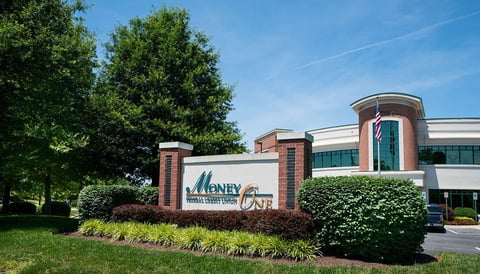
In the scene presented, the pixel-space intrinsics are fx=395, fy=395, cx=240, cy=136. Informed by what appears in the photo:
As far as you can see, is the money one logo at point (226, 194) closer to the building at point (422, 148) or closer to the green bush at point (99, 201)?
the green bush at point (99, 201)

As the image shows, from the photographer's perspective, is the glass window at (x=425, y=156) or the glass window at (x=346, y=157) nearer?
the glass window at (x=425, y=156)

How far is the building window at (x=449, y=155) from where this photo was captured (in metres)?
35.5

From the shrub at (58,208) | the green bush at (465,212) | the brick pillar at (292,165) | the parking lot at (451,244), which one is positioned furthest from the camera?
the green bush at (465,212)

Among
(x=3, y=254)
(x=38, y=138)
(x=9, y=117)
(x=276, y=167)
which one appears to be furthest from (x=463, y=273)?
(x=9, y=117)

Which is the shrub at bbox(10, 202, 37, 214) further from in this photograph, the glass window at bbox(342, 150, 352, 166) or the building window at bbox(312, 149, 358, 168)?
the glass window at bbox(342, 150, 352, 166)

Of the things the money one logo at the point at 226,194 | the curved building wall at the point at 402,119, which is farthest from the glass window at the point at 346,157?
the money one logo at the point at 226,194

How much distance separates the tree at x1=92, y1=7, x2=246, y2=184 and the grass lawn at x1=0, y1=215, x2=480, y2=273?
29.6 ft

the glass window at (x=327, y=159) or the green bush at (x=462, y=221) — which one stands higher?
the glass window at (x=327, y=159)

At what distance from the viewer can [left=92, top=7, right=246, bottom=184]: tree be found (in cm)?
1969

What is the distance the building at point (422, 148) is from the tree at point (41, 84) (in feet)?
85.0

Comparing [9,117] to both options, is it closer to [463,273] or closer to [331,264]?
[331,264]

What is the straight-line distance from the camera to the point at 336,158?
42531mm

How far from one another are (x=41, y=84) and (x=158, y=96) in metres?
5.47

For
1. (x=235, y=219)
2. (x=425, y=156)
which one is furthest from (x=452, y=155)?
(x=235, y=219)
